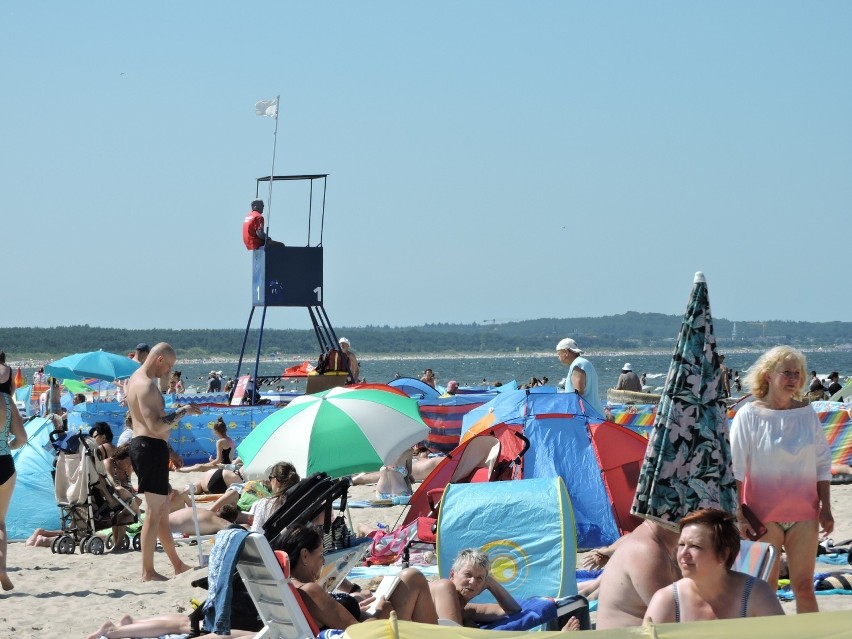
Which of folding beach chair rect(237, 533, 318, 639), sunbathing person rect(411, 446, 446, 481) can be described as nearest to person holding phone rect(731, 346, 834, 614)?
folding beach chair rect(237, 533, 318, 639)

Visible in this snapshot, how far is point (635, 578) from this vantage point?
402 cm

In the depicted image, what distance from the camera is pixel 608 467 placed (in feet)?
28.8

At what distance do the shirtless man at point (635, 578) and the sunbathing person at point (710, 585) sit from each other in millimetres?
307

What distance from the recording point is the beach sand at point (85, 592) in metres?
6.70

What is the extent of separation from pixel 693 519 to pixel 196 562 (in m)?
5.70

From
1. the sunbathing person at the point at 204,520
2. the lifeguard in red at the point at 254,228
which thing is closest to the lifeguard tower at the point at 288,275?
the lifeguard in red at the point at 254,228

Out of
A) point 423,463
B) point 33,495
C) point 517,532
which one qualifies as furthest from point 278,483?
point 423,463

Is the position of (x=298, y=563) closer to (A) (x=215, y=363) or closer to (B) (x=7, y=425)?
(B) (x=7, y=425)

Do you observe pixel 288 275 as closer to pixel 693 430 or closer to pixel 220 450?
pixel 220 450

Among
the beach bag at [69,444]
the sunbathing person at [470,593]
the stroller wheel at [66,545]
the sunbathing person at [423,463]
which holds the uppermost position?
the beach bag at [69,444]

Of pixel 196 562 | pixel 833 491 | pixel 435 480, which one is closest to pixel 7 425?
A: pixel 196 562

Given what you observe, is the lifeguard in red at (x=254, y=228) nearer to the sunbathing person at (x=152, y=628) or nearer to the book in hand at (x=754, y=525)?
the sunbathing person at (x=152, y=628)

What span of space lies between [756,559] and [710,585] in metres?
1.21

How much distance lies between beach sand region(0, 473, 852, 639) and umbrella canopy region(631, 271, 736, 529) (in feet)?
6.51
